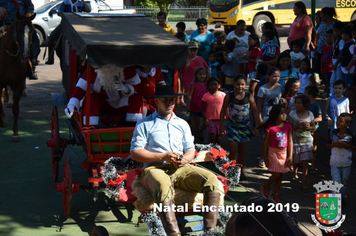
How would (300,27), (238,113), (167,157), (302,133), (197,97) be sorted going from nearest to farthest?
1. (167,157)
2. (302,133)
3. (238,113)
4. (197,97)
5. (300,27)

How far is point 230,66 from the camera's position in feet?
38.8

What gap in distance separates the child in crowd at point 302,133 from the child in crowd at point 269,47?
3.19 metres

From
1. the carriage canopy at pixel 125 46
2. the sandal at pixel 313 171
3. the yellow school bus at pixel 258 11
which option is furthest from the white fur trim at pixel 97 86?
the yellow school bus at pixel 258 11

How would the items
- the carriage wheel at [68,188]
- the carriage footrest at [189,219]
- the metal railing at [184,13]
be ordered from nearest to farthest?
1. the carriage footrest at [189,219]
2. the carriage wheel at [68,188]
3. the metal railing at [184,13]

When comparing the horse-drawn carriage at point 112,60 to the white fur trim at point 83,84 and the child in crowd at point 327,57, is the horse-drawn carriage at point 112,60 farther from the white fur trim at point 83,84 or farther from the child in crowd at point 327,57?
the child in crowd at point 327,57

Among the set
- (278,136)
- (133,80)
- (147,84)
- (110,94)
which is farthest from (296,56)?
(110,94)

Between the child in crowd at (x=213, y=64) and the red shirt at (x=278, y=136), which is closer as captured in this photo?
the red shirt at (x=278, y=136)

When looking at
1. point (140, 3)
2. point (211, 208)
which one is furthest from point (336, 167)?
point (140, 3)

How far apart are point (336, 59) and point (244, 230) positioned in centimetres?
817

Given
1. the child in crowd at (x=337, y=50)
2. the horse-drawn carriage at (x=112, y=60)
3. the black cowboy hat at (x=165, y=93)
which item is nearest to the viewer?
the black cowboy hat at (x=165, y=93)

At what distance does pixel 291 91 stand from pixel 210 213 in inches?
156

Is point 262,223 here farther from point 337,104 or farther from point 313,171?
point 337,104

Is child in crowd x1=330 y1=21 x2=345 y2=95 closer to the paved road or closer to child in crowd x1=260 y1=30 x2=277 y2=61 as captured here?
the paved road

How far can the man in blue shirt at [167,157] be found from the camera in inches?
200
